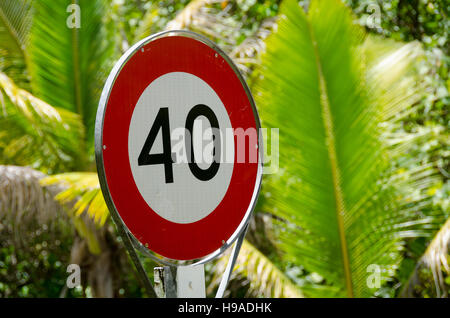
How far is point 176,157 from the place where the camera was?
1555 mm

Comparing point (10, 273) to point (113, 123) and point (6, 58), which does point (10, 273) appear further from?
point (113, 123)

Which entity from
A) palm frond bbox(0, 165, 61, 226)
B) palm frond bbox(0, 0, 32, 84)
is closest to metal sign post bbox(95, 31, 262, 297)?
palm frond bbox(0, 165, 61, 226)

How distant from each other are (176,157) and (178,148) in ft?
0.10

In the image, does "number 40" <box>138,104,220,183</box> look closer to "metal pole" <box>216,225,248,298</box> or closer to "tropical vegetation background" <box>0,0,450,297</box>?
"metal pole" <box>216,225,248,298</box>

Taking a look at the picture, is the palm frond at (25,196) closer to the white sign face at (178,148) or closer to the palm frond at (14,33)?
the palm frond at (14,33)

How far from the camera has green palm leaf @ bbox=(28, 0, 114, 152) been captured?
5.20 metres

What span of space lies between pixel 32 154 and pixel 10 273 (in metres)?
2.07

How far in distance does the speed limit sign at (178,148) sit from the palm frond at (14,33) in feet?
13.4

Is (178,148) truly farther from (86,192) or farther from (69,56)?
(69,56)

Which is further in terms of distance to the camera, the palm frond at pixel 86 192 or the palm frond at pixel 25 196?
the palm frond at pixel 25 196

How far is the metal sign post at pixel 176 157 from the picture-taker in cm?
143

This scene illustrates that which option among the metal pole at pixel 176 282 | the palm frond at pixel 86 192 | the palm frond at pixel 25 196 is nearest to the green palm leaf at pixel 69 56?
the palm frond at pixel 25 196

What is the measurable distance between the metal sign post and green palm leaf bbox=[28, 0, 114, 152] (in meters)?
3.83

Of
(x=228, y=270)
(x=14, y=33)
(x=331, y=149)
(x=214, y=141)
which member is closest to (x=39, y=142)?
(x=14, y=33)
